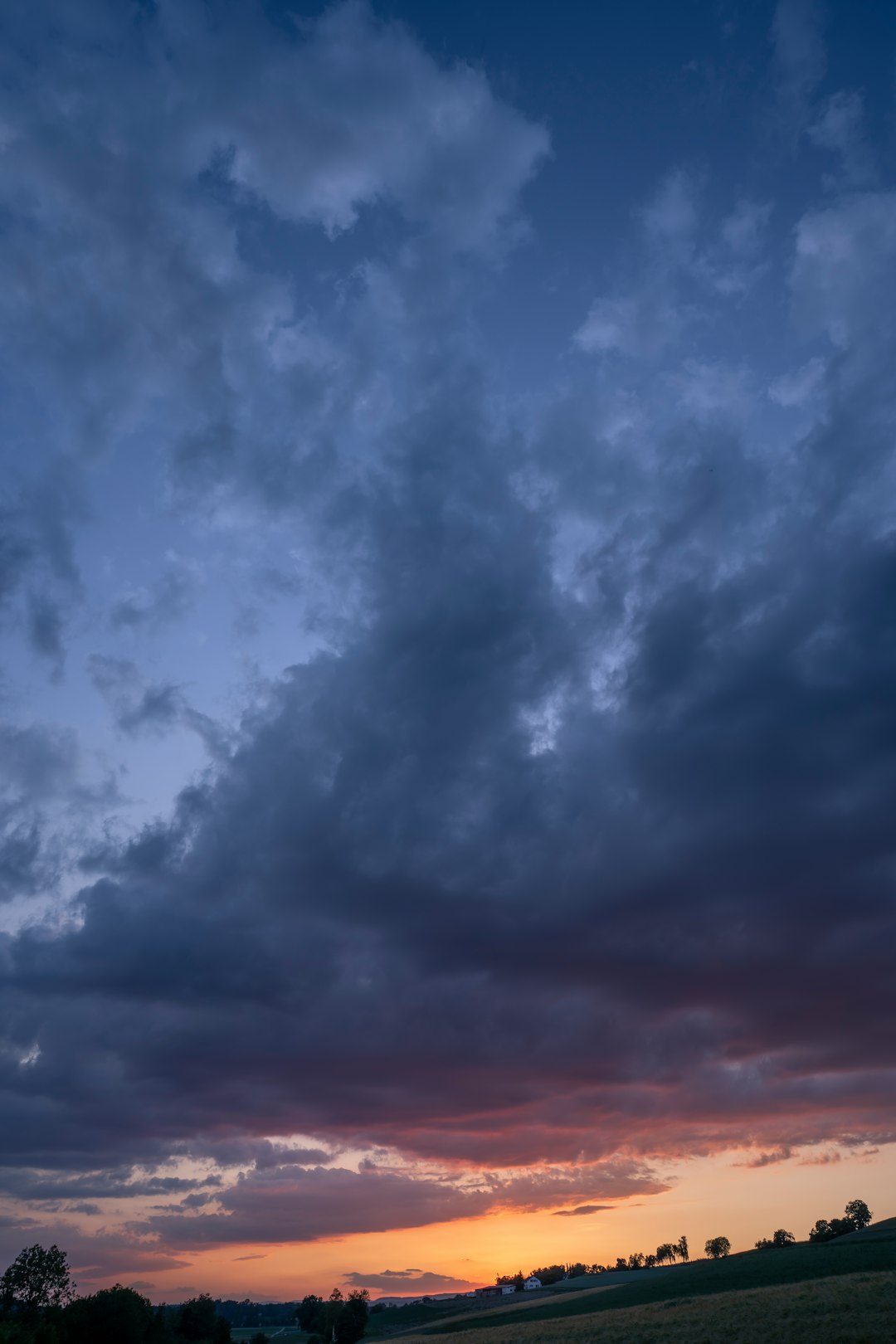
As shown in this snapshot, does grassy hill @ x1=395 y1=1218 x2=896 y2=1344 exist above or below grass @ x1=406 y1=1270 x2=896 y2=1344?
below

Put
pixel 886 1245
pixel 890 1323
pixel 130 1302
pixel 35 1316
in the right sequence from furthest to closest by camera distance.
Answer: pixel 130 1302, pixel 35 1316, pixel 886 1245, pixel 890 1323

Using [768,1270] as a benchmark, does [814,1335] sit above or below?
above

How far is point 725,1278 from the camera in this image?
398ft

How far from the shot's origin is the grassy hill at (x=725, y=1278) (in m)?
109

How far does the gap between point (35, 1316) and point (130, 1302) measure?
2302 centimetres

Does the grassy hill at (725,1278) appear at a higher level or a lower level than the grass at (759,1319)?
lower

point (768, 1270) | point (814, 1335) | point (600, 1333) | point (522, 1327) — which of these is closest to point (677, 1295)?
point (768, 1270)

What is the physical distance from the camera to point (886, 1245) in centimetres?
13125

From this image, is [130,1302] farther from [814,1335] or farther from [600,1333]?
[814,1335]

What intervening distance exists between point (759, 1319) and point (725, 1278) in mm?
55096

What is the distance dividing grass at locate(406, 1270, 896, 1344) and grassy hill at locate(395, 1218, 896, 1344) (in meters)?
8.83

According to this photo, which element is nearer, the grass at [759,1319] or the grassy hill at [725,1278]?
the grass at [759,1319]

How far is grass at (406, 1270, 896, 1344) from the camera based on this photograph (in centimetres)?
6619

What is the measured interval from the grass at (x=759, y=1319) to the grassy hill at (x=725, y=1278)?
883 cm
